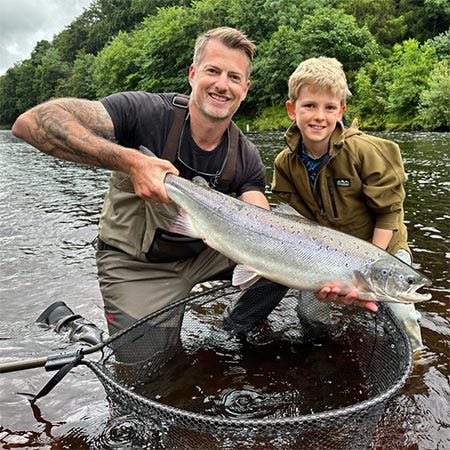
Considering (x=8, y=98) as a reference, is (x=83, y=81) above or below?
above

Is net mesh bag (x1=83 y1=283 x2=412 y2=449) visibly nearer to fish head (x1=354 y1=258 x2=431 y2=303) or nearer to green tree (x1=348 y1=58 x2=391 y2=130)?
fish head (x1=354 y1=258 x2=431 y2=303)

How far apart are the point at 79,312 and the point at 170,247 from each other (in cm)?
170

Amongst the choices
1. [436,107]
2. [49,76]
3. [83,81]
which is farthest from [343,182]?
[49,76]

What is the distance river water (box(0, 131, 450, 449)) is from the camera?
282 cm

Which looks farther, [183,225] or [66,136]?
[183,225]

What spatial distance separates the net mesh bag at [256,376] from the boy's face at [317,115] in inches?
51.0

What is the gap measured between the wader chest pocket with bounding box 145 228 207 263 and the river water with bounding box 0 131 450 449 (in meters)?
1.00

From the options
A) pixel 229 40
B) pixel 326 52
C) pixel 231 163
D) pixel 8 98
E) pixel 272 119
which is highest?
pixel 8 98

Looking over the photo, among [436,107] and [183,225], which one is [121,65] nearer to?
[436,107]

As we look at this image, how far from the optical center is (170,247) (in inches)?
140

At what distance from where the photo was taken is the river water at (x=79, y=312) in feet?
9.27

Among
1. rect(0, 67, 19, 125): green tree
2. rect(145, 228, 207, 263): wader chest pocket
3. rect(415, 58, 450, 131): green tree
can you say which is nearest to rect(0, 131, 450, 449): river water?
rect(145, 228, 207, 263): wader chest pocket

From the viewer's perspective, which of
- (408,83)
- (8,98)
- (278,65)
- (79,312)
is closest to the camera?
(79,312)

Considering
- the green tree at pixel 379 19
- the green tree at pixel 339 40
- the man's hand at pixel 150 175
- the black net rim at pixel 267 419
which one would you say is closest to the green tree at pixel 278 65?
the green tree at pixel 339 40
